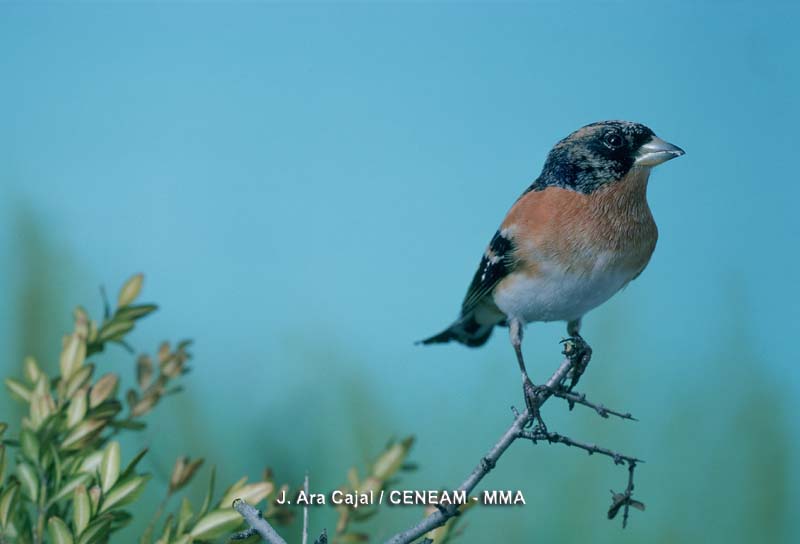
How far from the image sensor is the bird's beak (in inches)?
33.4

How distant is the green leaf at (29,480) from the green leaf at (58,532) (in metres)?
0.12

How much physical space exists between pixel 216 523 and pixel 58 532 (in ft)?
0.46

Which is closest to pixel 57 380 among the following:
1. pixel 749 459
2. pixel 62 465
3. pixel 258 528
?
pixel 62 465

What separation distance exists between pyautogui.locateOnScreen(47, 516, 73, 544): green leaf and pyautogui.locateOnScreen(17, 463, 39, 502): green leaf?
12 centimetres

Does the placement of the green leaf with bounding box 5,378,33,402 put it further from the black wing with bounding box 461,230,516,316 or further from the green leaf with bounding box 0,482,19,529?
the black wing with bounding box 461,230,516,316

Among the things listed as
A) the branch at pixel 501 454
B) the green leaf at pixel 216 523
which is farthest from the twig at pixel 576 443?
the green leaf at pixel 216 523

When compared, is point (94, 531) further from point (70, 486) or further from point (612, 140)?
point (612, 140)

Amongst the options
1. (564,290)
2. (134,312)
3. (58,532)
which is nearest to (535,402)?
(564,290)

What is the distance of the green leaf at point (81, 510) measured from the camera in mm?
747

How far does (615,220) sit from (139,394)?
2.16ft

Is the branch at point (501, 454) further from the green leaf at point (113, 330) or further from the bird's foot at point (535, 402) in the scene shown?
the green leaf at point (113, 330)

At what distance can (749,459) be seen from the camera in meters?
1.53

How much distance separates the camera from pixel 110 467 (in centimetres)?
79

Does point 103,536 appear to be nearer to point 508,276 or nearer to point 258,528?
point 258,528
